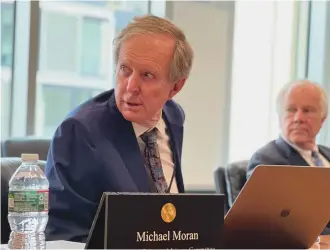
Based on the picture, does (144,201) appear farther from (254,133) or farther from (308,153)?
(254,133)

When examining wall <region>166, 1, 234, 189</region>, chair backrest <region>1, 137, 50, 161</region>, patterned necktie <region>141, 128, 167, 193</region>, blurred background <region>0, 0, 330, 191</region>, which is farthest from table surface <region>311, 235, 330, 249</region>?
wall <region>166, 1, 234, 189</region>

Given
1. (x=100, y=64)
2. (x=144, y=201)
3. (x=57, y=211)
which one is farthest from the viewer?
(x=100, y=64)

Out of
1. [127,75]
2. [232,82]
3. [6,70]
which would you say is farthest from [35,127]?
[127,75]

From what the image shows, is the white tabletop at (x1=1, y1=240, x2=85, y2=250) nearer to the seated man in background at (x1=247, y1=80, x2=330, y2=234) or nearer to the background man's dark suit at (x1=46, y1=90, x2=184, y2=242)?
the background man's dark suit at (x1=46, y1=90, x2=184, y2=242)

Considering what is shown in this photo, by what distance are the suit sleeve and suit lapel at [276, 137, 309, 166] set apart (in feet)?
4.07

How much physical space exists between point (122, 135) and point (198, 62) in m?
2.58

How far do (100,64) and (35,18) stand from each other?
60 centimetres

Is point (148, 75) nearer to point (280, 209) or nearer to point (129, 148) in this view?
point (129, 148)

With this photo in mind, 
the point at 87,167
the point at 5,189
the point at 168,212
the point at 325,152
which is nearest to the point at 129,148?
the point at 87,167

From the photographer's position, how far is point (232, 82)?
4.40 metres

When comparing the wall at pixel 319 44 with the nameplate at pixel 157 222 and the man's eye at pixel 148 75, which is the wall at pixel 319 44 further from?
the nameplate at pixel 157 222

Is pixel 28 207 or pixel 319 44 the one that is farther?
pixel 319 44

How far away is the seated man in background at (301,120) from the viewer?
8.82 ft

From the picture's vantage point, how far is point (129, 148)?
1.71 metres
